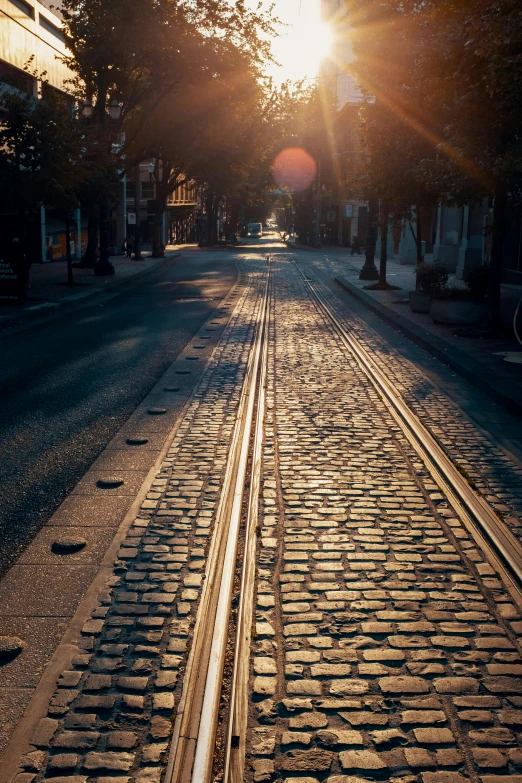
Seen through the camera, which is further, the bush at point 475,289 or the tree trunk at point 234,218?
the tree trunk at point 234,218

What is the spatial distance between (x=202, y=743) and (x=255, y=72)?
33699mm

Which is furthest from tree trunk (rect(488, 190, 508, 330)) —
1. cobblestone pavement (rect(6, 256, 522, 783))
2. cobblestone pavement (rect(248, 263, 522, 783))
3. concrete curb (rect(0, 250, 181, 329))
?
concrete curb (rect(0, 250, 181, 329))

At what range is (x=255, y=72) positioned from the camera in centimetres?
3428

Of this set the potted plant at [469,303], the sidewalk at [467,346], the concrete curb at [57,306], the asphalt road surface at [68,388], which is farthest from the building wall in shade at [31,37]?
the potted plant at [469,303]

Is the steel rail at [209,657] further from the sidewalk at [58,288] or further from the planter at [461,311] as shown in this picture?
the sidewalk at [58,288]

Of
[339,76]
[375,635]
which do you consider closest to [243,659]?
[375,635]

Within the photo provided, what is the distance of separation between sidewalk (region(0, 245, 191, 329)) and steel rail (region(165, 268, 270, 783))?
12.7m

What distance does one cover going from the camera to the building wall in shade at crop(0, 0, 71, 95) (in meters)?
34.2

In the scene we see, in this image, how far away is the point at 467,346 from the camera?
15.0 m

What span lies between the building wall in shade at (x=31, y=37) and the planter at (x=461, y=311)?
19661 mm

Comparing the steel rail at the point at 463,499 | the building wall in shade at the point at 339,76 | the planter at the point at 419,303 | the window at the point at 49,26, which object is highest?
the building wall in shade at the point at 339,76

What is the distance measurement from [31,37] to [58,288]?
17.4m

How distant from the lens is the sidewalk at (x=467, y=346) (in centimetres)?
1117

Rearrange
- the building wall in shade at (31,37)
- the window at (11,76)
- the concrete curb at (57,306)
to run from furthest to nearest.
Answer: the building wall in shade at (31,37) → the window at (11,76) → the concrete curb at (57,306)
